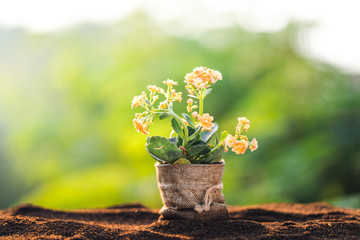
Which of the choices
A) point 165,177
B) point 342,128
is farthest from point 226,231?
point 342,128

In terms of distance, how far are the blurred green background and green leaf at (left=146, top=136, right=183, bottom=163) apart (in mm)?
3378

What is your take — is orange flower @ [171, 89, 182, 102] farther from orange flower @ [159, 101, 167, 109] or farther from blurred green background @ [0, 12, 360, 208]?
blurred green background @ [0, 12, 360, 208]

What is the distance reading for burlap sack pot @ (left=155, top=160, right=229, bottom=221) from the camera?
227cm

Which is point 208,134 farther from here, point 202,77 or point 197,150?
point 202,77

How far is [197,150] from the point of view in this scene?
2.27 m

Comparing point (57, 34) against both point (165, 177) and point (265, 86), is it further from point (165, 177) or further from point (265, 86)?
point (165, 177)

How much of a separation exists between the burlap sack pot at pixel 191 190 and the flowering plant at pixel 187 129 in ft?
0.18

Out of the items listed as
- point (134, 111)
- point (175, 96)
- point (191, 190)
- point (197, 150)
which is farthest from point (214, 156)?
point (134, 111)

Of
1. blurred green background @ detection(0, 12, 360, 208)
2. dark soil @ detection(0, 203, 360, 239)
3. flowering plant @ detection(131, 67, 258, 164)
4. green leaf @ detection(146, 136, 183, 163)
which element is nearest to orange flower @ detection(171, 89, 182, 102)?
flowering plant @ detection(131, 67, 258, 164)

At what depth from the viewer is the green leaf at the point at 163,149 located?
7.22 feet

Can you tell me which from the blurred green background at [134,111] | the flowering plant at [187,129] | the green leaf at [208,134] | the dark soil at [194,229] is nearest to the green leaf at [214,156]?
the flowering plant at [187,129]

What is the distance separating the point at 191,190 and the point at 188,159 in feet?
0.59

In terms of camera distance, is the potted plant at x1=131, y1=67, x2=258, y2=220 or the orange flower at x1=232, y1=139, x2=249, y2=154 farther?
the potted plant at x1=131, y1=67, x2=258, y2=220

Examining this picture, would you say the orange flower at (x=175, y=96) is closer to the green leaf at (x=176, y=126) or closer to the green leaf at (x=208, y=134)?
the green leaf at (x=176, y=126)
